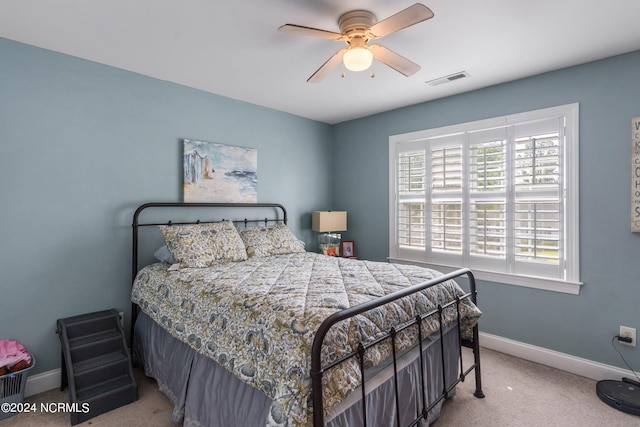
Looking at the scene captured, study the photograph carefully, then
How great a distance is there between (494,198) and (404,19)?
217 centimetres

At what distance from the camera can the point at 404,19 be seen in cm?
176

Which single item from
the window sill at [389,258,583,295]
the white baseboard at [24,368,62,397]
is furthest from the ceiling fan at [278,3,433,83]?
the white baseboard at [24,368,62,397]

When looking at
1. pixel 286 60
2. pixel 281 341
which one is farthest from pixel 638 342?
pixel 286 60

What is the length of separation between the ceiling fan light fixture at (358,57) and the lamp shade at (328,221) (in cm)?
239

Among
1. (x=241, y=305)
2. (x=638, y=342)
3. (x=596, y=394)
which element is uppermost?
(x=241, y=305)

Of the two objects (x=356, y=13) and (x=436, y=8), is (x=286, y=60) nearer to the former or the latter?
(x=356, y=13)

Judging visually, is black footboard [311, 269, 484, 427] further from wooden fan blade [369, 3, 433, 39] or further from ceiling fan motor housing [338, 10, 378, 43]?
ceiling fan motor housing [338, 10, 378, 43]

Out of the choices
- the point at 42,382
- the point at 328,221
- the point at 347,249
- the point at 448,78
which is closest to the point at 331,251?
the point at 347,249

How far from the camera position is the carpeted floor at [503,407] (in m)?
2.14

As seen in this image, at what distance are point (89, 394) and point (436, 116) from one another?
13.0 feet

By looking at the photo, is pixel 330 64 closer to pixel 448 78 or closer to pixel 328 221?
pixel 448 78

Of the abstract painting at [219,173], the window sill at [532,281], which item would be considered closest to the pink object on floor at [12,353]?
the abstract painting at [219,173]

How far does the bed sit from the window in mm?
1048

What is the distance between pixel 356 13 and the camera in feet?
6.53
